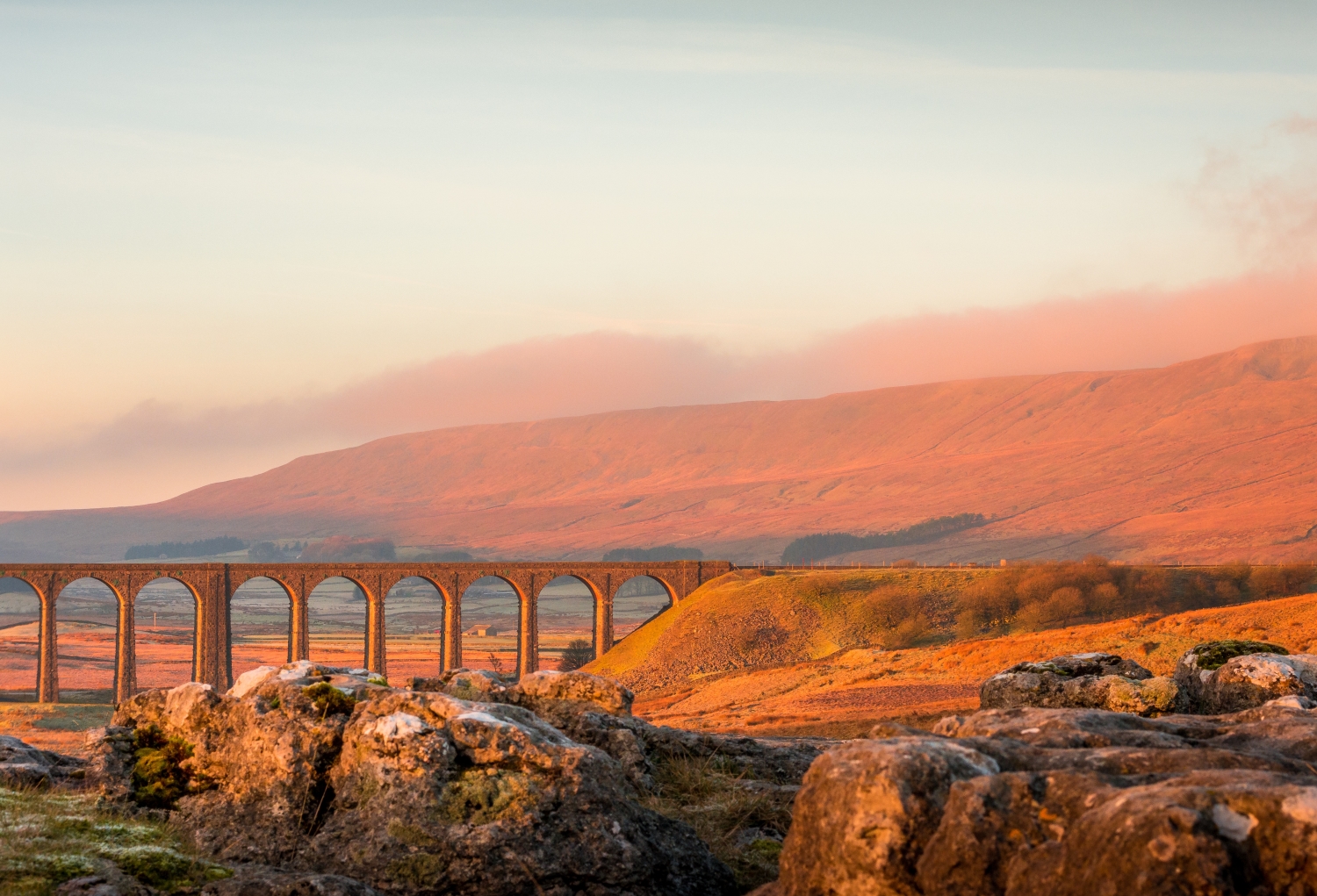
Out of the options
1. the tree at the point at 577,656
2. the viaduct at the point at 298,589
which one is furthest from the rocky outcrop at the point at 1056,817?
the tree at the point at 577,656

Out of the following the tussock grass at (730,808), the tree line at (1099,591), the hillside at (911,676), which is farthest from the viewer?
the tree line at (1099,591)

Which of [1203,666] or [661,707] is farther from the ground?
[1203,666]

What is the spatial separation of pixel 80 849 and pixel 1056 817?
6.91 m

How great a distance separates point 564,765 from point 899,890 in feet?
11.0

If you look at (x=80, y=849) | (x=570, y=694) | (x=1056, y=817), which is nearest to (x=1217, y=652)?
(x=570, y=694)

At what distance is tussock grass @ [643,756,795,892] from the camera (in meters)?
10.2

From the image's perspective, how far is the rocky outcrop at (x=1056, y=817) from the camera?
592 cm

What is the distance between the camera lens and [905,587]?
8594cm

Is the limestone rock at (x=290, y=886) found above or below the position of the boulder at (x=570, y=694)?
below

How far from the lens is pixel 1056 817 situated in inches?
262

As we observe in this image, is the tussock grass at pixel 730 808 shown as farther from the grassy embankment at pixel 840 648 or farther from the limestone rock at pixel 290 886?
the grassy embankment at pixel 840 648

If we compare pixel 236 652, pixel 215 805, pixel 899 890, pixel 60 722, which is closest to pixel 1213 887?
pixel 899 890

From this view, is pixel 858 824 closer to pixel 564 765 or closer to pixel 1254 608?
pixel 564 765

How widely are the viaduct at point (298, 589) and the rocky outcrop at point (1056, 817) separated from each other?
258 feet
